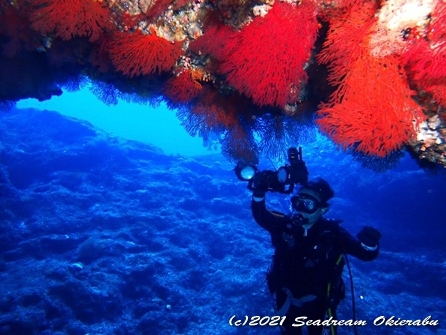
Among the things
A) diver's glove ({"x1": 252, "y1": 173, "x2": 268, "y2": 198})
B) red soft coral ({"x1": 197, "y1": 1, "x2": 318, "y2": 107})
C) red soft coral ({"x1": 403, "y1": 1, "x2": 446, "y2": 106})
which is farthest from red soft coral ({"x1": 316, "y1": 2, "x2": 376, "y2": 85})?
diver's glove ({"x1": 252, "y1": 173, "x2": 268, "y2": 198})

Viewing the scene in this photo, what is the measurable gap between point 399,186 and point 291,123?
1637 centimetres

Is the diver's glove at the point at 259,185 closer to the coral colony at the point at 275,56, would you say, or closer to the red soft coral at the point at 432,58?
the coral colony at the point at 275,56

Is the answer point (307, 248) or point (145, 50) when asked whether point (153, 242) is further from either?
point (145, 50)

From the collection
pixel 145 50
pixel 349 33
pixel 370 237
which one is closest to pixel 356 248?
pixel 370 237

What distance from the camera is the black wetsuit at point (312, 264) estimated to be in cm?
496

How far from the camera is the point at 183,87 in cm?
394

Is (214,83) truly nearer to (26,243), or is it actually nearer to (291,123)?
(291,123)

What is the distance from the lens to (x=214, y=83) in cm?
408

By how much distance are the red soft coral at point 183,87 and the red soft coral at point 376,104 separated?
2.08m

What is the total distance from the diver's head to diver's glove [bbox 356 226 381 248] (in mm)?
790

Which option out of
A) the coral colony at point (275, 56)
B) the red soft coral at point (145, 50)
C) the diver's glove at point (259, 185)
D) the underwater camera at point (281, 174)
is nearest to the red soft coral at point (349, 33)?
the coral colony at point (275, 56)

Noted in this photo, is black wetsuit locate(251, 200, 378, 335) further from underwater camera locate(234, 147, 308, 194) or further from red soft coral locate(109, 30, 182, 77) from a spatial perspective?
red soft coral locate(109, 30, 182, 77)

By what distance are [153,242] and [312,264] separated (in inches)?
415

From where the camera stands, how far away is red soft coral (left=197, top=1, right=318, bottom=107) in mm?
2498
